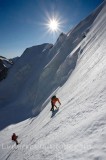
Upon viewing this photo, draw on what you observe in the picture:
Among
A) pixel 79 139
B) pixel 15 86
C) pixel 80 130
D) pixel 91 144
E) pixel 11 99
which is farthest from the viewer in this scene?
pixel 15 86

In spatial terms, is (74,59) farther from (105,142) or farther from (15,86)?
(15,86)

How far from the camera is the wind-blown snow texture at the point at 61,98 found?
9.88 metres

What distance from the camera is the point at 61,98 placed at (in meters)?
26.2

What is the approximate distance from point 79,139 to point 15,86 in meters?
70.7

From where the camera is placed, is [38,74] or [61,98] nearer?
[61,98]

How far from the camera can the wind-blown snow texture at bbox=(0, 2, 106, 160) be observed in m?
9.88

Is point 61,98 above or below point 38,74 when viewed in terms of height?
below

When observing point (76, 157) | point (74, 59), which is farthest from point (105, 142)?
point (74, 59)

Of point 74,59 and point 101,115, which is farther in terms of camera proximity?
point 74,59

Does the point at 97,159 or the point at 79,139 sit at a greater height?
the point at 79,139

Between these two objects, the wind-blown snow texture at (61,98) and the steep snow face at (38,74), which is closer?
the wind-blown snow texture at (61,98)

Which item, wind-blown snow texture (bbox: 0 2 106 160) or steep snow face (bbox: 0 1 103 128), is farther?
steep snow face (bbox: 0 1 103 128)

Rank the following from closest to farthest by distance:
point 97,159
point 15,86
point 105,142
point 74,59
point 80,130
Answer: point 97,159
point 105,142
point 80,130
point 74,59
point 15,86

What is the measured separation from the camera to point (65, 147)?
1013 cm
